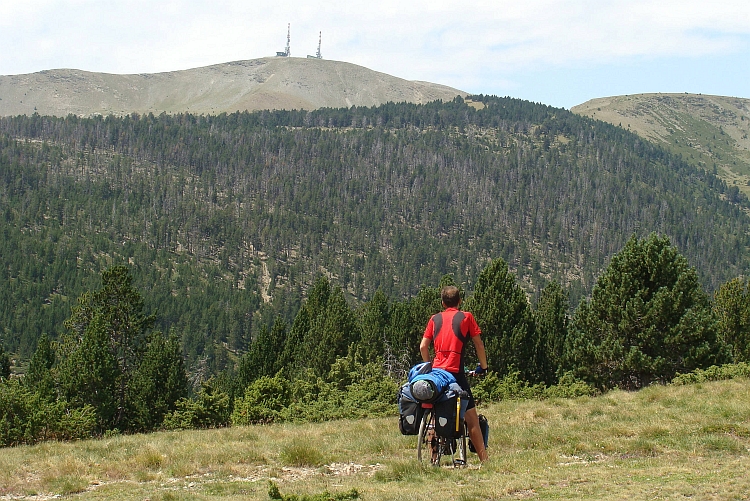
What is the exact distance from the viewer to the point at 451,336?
10.2 m

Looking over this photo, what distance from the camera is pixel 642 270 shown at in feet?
108

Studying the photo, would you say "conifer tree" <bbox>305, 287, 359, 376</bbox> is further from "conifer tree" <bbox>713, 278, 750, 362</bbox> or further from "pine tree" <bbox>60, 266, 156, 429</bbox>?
"conifer tree" <bbox>713, 278, 750, 362</bbox>

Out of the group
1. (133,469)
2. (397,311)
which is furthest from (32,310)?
(133,469)

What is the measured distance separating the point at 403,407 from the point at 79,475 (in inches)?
247

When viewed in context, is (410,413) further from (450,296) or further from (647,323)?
(647,323)

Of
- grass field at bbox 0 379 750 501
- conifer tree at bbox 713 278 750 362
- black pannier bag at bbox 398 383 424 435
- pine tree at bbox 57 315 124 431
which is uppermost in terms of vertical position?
black pannier bag at bbox 398 383 424 435

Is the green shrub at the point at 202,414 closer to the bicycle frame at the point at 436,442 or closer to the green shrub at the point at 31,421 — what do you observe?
the green shrub at the point at 31,421

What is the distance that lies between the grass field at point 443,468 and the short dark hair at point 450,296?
2.47 m

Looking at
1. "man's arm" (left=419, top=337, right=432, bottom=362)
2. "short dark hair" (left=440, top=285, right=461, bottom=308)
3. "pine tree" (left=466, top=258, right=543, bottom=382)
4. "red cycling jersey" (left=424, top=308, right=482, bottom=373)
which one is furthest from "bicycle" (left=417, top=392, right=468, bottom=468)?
"pine tree" (left=466, top=258, right=543, bottom=382)

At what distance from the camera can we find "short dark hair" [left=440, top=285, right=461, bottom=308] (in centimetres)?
1043

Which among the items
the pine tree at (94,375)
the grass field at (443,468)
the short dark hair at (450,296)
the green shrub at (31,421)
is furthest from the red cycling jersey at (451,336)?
the pine tree at (94,375)

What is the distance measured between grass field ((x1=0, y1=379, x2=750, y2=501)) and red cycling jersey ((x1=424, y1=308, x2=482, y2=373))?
1.61 m

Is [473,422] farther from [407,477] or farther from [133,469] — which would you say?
[133,469]

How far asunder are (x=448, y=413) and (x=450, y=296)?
1.70 meters
